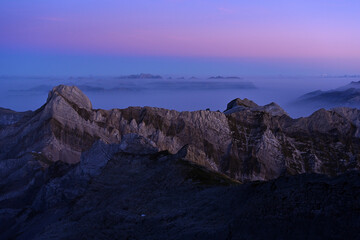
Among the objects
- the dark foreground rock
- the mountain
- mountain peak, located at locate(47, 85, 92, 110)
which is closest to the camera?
the dark foreground rock

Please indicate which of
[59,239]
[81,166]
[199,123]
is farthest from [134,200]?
[199,123]

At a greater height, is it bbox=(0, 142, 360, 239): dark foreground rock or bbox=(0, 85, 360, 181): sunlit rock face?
bbox=(0, 142, 360, 239): dark foreground rock

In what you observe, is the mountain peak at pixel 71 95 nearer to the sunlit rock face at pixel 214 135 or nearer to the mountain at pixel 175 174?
the sunlit rock face at pixel 214 135

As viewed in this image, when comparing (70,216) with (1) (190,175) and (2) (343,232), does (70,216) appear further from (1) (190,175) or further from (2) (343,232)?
(2) (343,232)

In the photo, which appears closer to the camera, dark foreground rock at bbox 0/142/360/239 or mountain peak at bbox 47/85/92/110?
dark foreground rock at bbox 0/142/360/239

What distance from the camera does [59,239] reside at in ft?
93.3

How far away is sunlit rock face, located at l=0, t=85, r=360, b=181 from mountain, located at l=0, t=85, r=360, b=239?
0.25 metres

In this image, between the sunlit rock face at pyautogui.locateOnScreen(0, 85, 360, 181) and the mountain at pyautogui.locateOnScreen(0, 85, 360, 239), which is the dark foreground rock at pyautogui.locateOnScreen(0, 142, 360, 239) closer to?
the mountain at pyautogui.locateOnScreen(0, 85, 360, 239)

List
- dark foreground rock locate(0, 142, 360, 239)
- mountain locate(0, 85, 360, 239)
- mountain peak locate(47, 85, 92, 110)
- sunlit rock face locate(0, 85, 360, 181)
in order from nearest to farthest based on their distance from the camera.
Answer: dark foreground rock locate(0, 142, 360, 239) < mountain locate(0, 85, 360, 239) < sunlit rock face locate(0, 85, 360, 181) < mountain peak locate(47, 85, 92, 110)

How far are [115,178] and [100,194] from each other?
8.55ft

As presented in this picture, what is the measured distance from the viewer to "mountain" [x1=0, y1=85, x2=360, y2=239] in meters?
18.4

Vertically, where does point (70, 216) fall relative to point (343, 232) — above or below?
below

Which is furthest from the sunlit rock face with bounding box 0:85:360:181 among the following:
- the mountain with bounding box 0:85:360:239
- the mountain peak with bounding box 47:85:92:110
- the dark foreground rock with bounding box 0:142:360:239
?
the dark foreground rock with bounding box 0:142:360:239

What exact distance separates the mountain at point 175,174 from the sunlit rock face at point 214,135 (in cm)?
25
